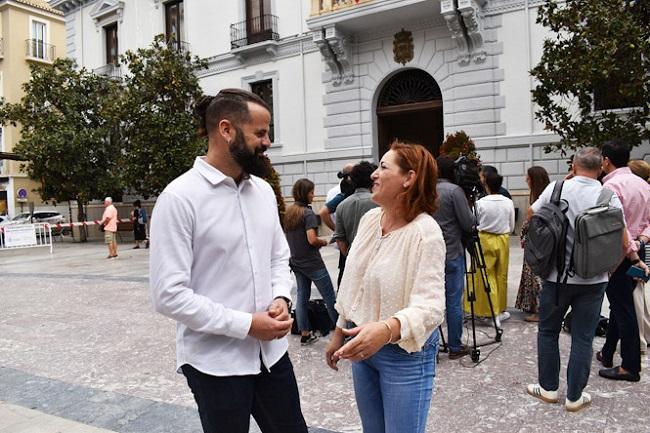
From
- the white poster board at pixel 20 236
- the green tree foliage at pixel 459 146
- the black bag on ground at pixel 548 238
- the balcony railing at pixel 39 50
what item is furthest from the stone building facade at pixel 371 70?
the balcony railing at pixel 39 50

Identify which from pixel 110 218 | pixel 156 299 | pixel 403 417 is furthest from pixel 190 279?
pixel 110 218

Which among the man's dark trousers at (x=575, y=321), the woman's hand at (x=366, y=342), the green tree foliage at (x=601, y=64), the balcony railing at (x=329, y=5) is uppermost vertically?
the balcony railing at (x=329, y=5)

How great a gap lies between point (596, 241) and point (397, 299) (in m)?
1.95

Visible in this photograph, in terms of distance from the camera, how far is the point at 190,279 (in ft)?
6.50

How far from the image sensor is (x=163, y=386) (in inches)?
178

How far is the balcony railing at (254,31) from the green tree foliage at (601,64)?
9975 mm

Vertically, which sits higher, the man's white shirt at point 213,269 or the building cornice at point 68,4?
the building cornice at point 68,4

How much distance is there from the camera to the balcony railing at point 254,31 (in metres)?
18.7

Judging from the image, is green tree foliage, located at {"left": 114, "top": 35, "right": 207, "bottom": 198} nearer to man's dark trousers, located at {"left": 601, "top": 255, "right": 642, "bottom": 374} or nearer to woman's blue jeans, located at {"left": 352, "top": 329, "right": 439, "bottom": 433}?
man's dark trousers, located at {"left": 601, "top": 255, "right": 642, "bottom": 374}

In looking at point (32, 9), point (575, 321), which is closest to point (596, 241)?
point (575, 321)

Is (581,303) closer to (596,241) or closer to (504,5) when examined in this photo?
(596,241)

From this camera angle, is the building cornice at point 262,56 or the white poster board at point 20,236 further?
the building cornice at point 262,56

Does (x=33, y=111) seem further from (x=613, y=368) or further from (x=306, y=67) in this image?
(x=613, y=368)

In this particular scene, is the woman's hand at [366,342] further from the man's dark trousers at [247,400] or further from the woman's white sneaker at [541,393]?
the woman's white sneaker at [541,393]
